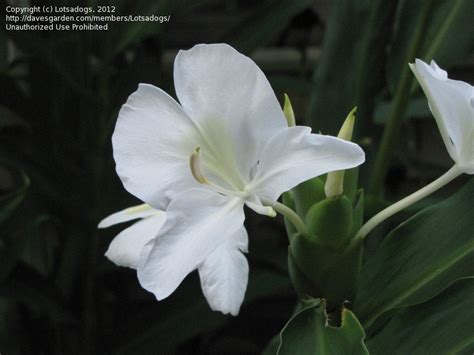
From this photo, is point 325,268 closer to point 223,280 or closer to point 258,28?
point 223,280

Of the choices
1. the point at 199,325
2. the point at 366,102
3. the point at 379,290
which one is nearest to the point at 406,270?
the point at 379,290

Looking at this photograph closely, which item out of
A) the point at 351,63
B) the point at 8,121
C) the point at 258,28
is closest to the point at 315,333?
the point at 351,63

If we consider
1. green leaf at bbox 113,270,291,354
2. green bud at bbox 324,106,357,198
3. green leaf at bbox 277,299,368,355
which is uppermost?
green bud at bbox 324,106,357,198

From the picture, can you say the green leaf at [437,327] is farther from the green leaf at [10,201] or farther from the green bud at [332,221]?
the green leaf at [10,201]

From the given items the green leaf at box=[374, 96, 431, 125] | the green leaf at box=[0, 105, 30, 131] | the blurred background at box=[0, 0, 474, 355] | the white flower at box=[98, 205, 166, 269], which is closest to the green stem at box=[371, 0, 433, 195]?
the blurred background at box=[0, 0, 474, 355]

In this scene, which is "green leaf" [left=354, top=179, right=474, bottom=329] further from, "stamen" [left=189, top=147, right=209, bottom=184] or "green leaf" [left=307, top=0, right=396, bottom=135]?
"green leaf" [left=307, top=0, right=396, bottom=135]

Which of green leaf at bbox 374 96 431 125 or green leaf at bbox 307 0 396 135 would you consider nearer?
green leaf at bbox 307 0 396 135
